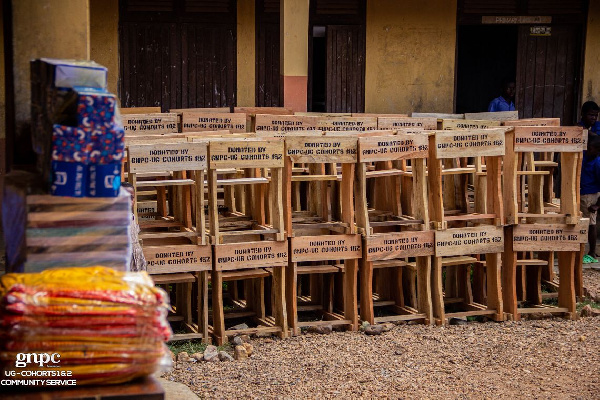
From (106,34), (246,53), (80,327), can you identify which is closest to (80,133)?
(80,327)

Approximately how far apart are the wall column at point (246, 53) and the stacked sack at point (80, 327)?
9400 mm

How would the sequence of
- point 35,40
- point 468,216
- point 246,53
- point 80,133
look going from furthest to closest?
point 246,53 < point 468,216 < point 35,40 < point 80,133

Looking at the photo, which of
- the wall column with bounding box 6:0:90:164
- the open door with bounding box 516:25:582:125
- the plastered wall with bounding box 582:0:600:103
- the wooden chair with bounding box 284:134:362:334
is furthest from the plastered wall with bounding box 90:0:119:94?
the wall column with bounding box 6:0:90:164

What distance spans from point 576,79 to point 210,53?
5.61 metres

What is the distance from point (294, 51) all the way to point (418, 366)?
5.69 m

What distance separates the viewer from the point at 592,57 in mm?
13602

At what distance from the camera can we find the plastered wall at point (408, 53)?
13211mm

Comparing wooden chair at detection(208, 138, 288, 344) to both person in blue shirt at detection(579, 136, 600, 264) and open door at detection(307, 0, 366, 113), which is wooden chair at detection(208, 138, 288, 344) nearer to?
person in blue shirt at detection(579, 136, 600, 264)

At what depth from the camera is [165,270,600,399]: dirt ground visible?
6227mm

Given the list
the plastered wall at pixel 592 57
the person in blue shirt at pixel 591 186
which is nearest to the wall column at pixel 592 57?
the plastered wall at pixel 592 57

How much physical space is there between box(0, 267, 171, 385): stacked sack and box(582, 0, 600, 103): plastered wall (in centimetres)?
1135

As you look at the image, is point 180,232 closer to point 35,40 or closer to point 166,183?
point 166,183

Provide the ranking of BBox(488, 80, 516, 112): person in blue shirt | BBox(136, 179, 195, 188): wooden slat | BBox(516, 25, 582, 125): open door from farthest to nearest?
BBox(516, 25, 582, 125): open door → BBox(488, 80, 516, 112): person in blue shirt → BBox(136, 179, 195, 188): wooden slat

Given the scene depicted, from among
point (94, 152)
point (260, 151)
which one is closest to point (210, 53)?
point (260, 151)
